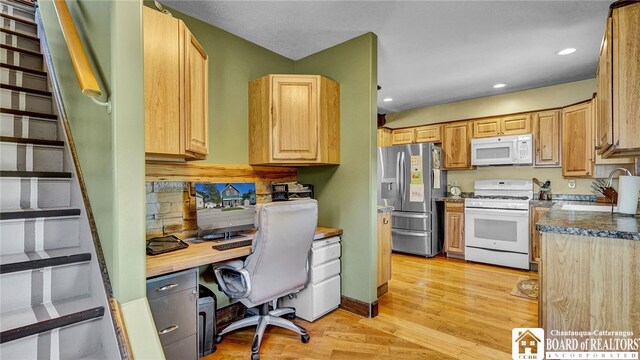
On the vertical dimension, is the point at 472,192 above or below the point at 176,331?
above

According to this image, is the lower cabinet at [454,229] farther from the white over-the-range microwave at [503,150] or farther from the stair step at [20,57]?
the stair step at [20,57]

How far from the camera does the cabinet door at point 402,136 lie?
5.34 meters

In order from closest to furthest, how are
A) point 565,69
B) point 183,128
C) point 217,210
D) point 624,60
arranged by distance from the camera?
point 624,60 → point 183,128 → point 217,210 → point 565,69

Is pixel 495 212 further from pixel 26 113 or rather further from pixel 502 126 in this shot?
pixel 26 113

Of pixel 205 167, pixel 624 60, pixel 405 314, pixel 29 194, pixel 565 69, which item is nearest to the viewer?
pixel 29 194

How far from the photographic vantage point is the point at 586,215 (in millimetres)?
2172

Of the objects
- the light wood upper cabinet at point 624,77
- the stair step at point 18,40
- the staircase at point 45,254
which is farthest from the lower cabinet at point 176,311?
the light wood upper cabinet at point 624,77

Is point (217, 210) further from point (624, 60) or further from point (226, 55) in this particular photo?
point (624, 60)

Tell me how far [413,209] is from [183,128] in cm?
365

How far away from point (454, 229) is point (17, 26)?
17.7 ft

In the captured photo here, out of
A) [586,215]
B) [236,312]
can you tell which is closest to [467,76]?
[586,215]

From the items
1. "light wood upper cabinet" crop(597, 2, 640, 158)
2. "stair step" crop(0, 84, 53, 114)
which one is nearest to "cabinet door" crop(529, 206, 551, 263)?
"light wood upper cabinet" crop(597, 2, 640, 158)

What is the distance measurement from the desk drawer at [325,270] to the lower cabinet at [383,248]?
1.62 feet

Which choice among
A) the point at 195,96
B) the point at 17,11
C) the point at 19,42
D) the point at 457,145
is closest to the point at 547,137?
the point at 457,145
